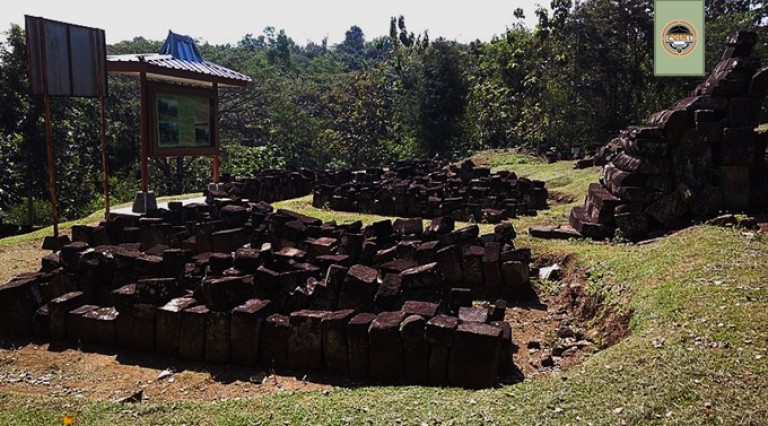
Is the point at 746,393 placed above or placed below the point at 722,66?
below

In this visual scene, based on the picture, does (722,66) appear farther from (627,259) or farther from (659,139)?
(627,259)

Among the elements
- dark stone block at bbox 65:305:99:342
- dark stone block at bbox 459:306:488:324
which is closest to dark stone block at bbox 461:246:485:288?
dark stone block at bbox 459:306:488:324

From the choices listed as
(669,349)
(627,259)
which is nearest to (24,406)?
(669,349)

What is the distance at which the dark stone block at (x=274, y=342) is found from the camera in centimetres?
673

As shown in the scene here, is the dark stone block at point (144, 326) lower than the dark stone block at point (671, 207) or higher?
lower

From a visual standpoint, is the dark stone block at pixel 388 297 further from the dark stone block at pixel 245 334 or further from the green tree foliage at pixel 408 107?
the green tree foliage at pixel 408 107

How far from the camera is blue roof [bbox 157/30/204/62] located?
17938mm

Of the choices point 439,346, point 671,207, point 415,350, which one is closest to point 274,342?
point 415,350

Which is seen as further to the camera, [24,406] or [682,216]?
[682,216]

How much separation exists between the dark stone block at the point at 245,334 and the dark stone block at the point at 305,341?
0.42 meters

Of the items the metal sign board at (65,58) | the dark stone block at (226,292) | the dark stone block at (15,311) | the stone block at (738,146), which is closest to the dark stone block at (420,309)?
the dark stone block at (226,292)

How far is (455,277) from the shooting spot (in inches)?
368

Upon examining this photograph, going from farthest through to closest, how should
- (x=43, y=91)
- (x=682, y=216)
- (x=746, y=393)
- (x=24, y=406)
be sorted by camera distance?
(x=43, y=91)
(x=682, y=216)
(x=24, y=406)
(x=746, y=393)

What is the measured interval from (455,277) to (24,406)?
609 cm
